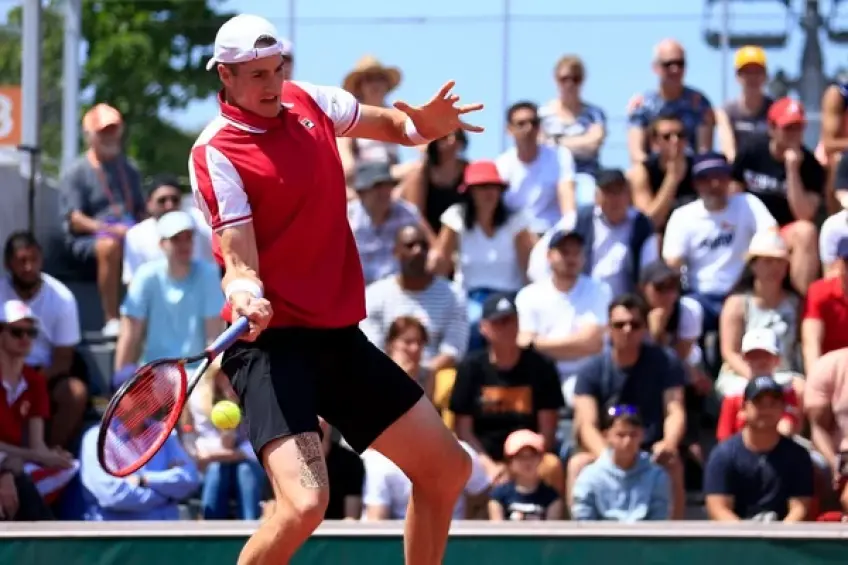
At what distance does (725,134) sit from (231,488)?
4.22 m

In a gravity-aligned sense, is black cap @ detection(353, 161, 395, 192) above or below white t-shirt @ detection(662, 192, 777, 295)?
above

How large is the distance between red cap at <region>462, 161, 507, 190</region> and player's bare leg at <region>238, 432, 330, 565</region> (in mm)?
4799

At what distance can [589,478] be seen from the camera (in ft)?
28.7

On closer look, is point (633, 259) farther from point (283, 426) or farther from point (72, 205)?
point (283, 426)

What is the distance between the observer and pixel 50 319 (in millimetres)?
9945

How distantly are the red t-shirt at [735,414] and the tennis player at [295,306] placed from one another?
3430 millimetres

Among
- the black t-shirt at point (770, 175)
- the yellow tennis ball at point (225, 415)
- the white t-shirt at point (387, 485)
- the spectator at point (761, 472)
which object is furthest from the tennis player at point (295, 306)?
the black t-shirt at point (770, 175)

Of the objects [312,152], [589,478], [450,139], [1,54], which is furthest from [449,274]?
[312,152]

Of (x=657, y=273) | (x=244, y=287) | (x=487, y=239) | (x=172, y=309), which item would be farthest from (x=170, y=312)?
(x=244, y=287)

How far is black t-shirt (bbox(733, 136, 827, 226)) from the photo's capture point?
10.8 metres

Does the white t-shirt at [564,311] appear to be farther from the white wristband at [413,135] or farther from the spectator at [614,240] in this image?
the white wristband at [413,135]

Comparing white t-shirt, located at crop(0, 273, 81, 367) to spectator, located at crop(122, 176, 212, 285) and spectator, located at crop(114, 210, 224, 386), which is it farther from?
spectator, located at crop(122, 176, 212, 285)

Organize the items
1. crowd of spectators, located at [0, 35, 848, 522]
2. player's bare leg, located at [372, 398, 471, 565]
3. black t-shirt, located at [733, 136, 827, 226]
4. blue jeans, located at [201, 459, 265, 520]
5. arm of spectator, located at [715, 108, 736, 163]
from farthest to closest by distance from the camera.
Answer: arm of spectator, located at [715, 108, 736, 163] → black t-shirt, located at [733, 136, 827, 226] → blue jeans, located at [201, 459, 265, 520] → crowd of spectators, located at [0, 35, 848, 522] → player's bare leg, located at [372, 398, 471, 565]

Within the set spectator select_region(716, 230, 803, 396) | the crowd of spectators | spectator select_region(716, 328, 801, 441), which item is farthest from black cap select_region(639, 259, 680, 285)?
spectator select_region(716, 328, 801, 441)
